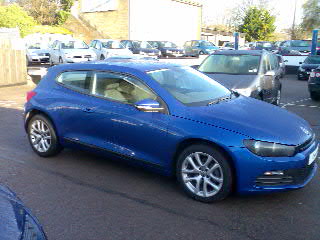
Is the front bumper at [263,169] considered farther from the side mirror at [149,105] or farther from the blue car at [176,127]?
the side mirror at [149,105]

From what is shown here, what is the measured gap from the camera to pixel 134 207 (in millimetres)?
3922

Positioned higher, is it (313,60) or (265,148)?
(313,60)

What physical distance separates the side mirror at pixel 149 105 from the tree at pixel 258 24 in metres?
54.3

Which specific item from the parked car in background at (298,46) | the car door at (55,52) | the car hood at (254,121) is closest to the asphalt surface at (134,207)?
the car hood at (254,121)

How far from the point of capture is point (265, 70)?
8.59 meters

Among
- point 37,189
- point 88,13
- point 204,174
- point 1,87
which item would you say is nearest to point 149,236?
point 204,174

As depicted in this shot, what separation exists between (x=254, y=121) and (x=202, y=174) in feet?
2.67

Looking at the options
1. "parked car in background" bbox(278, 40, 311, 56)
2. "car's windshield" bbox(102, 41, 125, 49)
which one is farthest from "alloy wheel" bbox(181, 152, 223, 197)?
"parked car in background" bbox(278, 40, 311, 56)

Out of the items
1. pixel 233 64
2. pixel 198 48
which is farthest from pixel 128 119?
pixel 198 48

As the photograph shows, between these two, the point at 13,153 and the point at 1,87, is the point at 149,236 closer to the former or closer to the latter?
the point at 13,153

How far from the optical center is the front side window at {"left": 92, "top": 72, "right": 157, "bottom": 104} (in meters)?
4.48

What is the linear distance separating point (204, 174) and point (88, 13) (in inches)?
1646

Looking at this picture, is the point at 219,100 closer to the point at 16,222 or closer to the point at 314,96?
the point at 16,222

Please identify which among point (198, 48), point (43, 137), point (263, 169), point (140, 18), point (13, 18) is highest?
point (140, 18)
